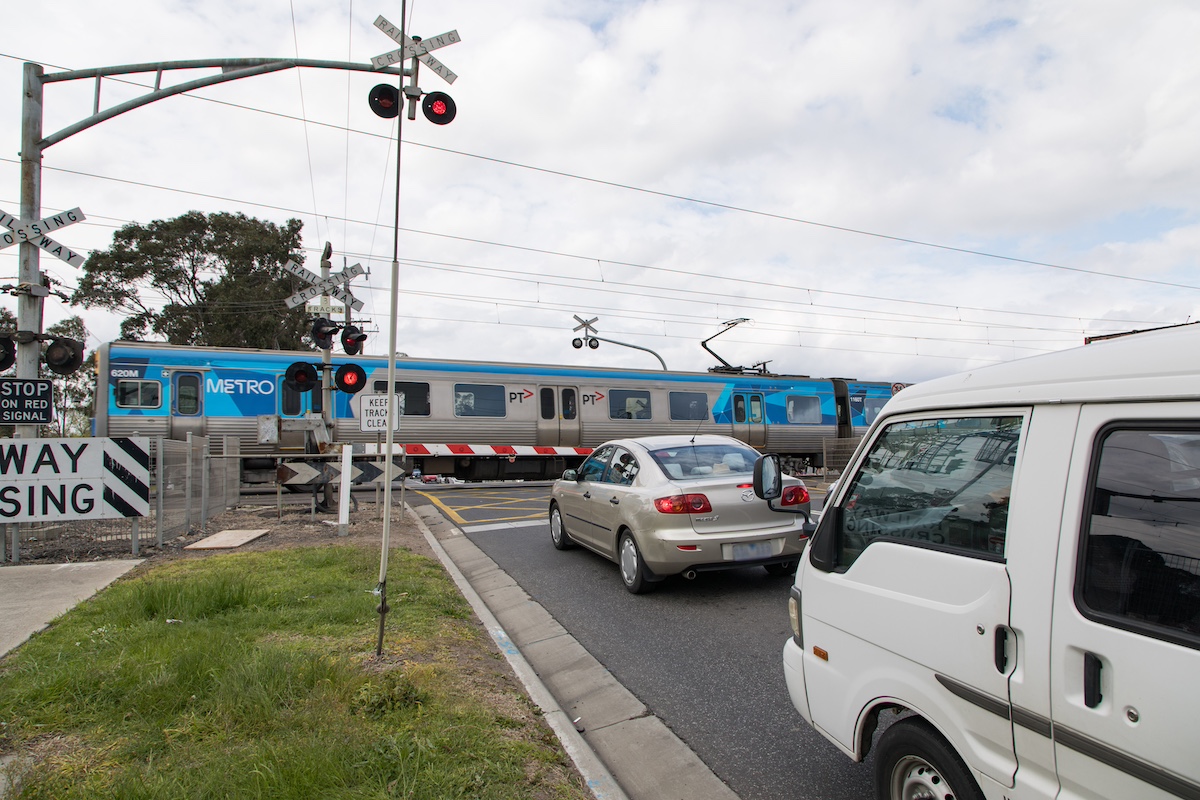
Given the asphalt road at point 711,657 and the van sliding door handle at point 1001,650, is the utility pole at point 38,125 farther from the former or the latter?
the van sliding door handle at point 1001,650

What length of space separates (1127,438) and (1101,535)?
26cm

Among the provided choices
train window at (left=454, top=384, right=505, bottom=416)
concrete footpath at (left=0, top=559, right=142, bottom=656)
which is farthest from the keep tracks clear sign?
train window at (left=454, top=384, right=505, bottom=416)

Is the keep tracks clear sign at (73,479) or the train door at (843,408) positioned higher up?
the train door at (843,408)

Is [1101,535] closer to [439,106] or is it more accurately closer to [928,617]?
[928,617]

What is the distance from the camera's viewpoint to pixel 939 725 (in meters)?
2.23

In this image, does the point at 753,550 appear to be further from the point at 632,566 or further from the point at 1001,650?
the point at 1001,650

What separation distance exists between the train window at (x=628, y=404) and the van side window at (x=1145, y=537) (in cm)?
1954

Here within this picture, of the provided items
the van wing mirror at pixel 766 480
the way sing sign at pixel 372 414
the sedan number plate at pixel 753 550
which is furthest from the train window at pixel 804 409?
the van wing mirror at pixel 766 480

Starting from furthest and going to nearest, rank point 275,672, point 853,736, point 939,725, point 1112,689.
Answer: point 275,672, point 853,736, point 939,725, point 1112,689

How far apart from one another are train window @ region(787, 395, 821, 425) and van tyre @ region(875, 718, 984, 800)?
22.8m

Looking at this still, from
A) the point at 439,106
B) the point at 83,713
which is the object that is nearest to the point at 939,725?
the point at 83,713

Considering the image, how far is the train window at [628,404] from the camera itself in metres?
21.5

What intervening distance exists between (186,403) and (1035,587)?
58.8 ft

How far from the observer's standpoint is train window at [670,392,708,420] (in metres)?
22.5
